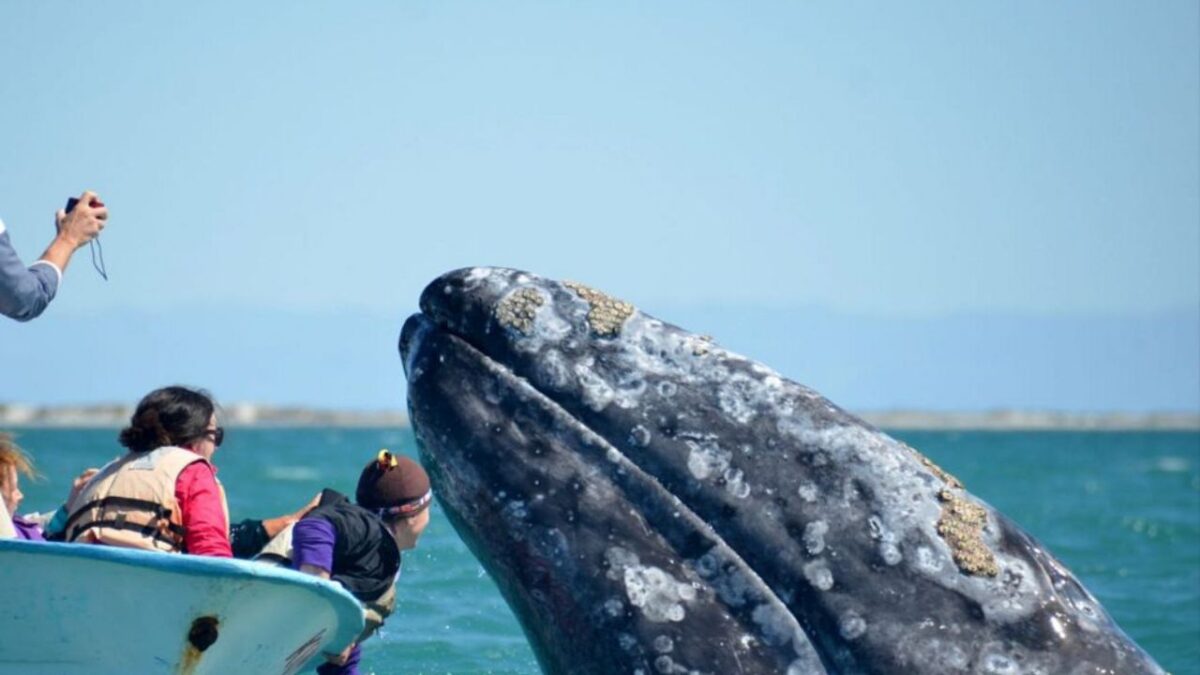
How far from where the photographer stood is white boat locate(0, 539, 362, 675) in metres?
5.89

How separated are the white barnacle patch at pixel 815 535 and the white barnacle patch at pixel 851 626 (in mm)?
193

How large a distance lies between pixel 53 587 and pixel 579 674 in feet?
5.45

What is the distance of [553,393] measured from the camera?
5707mm

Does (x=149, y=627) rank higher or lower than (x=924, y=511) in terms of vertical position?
lower

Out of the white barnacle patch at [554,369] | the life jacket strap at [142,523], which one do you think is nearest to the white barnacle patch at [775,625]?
the white barnacle patch at [554,369]

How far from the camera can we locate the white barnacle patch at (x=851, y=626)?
529 cm

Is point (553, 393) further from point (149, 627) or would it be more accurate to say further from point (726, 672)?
point (149, 627)

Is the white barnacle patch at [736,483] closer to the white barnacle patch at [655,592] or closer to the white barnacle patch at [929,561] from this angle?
the white barnacle patch at [655,592]

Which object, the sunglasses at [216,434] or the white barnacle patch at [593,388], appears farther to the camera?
the sunglasses at [216,434]

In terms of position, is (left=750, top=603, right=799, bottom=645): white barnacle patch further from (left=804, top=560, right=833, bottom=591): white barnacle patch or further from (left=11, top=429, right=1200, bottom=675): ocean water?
(left=11, top=429, right=1200, bottom=675): ocean water

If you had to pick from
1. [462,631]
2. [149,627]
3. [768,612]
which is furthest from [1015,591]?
[462,631]

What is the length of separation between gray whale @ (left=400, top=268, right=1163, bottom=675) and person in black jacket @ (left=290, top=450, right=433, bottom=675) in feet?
2.82

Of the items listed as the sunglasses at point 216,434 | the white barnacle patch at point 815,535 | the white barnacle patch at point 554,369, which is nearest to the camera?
the white barnacle patch at point 815,535

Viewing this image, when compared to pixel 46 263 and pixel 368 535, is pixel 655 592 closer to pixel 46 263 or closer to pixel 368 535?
pixel 368 535
